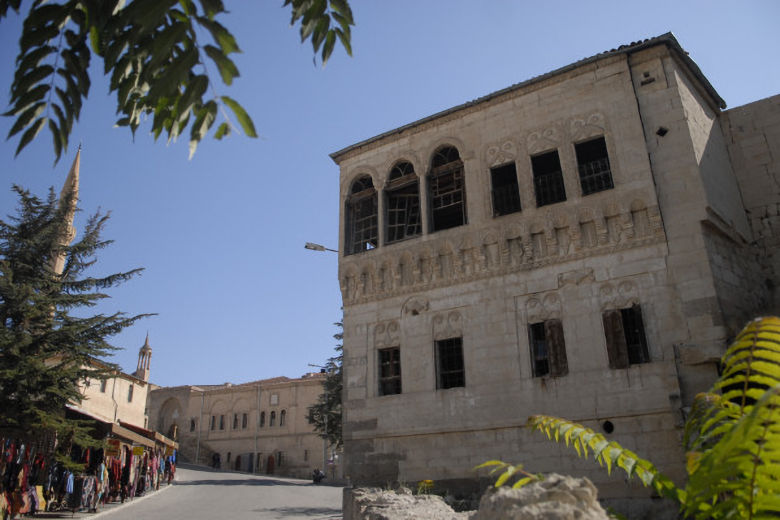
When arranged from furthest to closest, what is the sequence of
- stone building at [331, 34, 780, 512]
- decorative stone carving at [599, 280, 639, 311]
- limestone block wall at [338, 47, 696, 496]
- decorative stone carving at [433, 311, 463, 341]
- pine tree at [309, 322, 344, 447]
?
pine tree at [309, 322, 344, 447] < decorative stone carving at [433, 311, 463, 341] < decorative stone carving at [599, 280, 639, 311] < limestone block wall at [338, 47, 696, 496] < stone building at [331, 34, 780, 512]

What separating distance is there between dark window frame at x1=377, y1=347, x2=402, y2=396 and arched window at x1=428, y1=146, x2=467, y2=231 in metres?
3.76

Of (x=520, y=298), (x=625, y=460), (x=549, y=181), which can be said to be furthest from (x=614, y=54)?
(x=625, y=460)

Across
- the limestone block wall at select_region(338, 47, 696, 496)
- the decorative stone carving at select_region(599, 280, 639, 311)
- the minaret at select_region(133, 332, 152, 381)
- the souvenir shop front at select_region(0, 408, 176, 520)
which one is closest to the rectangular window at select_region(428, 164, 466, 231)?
the limestone block wall at select_region(338, 47, 696, 496)

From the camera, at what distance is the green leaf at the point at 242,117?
3002 mm

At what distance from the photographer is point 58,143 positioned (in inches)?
125

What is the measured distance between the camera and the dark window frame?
640 inches

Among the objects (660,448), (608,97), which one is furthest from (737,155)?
(660,448)

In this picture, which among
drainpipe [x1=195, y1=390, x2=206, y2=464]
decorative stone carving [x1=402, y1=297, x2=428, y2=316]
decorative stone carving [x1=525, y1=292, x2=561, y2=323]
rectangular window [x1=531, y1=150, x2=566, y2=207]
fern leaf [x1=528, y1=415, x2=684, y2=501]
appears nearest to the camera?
fern leaf [x1=528, y1=415, x2=684, y2=501]

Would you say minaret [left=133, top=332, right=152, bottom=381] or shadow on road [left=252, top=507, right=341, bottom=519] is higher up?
minaret [left=133, top=332, right=152, bottom=381]

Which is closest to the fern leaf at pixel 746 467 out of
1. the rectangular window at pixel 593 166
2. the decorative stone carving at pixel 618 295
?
the decorative stone carving at pixel 618 295

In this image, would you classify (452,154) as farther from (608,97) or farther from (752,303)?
(752,303)

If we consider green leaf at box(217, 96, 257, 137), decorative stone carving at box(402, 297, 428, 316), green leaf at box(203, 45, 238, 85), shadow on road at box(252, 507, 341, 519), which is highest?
decorative stone carving at box(402, 297, 428, 316)

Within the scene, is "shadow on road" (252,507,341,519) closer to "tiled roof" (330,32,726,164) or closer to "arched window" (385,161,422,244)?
"arched window" (385,161,422,244)

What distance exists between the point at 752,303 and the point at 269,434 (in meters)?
45.3
